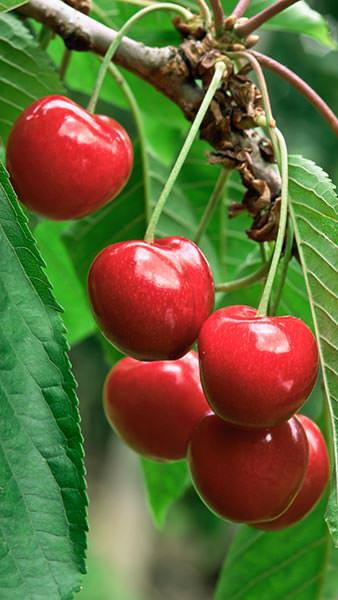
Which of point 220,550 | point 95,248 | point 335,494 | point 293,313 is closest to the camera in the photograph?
point 335,494

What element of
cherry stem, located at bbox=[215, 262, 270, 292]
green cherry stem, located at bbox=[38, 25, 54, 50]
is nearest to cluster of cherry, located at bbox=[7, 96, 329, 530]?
cherry stem, located at bbox=[215, 262, 270, 292]

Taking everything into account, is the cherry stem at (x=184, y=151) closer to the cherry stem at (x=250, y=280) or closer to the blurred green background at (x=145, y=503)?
the cherry stem at (x=250, y=280)

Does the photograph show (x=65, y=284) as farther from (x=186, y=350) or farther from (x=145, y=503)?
(x=145, y=503)

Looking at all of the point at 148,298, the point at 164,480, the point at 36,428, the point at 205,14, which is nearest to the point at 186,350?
the point at 148,298

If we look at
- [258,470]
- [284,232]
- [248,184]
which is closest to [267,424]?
[258,470]

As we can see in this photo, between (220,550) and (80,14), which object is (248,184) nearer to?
(80,14)

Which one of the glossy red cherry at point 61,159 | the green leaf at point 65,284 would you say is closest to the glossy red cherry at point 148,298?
the glossy red cherry at point 61,159
